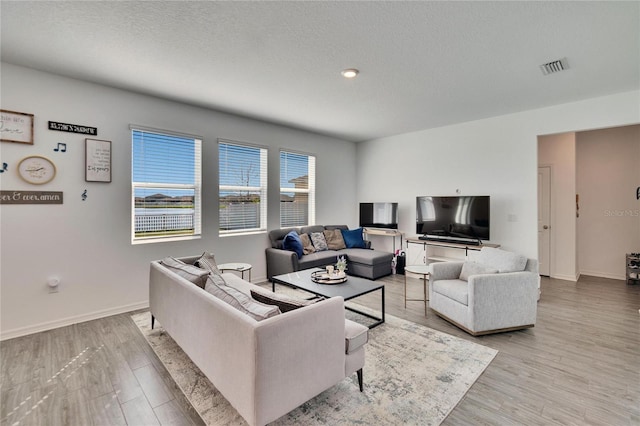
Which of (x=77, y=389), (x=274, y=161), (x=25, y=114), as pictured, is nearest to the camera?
(x=77, y=389)

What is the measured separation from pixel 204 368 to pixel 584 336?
360 centimetres

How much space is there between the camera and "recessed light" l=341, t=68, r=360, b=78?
3051mm

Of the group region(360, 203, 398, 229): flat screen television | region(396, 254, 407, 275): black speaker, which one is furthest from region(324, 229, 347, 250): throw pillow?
region(396, 254, 407, 275): black speaker

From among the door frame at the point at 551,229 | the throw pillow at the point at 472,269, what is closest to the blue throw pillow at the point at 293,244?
the throw pillow at the point at 472,269

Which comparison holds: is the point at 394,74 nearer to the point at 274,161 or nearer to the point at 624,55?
the point at 624,55

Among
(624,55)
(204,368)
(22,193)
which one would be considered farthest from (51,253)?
(624,55)

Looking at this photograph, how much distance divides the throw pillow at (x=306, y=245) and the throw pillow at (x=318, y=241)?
10 centimetres

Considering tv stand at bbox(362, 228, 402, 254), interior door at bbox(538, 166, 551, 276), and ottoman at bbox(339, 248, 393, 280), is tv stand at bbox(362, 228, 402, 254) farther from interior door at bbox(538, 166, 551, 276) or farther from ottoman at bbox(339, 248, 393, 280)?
interior door at bbox(538, 166, 551, 276)

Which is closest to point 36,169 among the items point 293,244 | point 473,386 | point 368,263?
point 293,244

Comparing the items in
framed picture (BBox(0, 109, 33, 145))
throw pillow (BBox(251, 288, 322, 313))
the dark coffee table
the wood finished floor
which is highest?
framed picture (BBox(0, 109, 33, 145))

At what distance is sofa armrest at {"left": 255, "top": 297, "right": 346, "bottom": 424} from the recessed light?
2371 mm

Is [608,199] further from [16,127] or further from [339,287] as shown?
[16,127]

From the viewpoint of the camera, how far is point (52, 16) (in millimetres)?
2189

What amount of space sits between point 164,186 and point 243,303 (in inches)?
114
